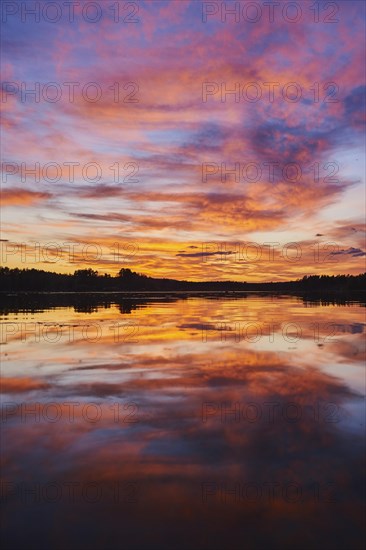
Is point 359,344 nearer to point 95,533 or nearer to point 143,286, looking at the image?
point 95,533

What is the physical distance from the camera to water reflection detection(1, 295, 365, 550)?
16.8 ft

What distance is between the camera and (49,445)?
7453 millimetres

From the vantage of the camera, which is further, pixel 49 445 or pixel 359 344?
pixel 359 344

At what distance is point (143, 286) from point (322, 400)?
187178mm

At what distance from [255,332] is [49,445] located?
632 inches

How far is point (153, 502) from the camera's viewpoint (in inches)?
221

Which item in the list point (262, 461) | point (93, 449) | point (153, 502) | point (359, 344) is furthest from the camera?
point (359, 344)

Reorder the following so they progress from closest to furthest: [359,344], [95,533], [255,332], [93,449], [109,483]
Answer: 1. [95,533]
2. [109,483]
3. [93,449]
4. [359,344]
5. [255,332]

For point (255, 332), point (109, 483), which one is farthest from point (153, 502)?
point (255, 332)

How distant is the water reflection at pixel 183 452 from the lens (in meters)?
5.12

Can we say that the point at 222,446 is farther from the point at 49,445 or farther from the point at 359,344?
the point at 359,344

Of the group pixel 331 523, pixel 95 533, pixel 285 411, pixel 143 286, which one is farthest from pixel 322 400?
pixel 143 286

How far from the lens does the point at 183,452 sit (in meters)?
7.15

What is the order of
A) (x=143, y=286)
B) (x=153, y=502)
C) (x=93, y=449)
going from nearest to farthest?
(x=153, y=502)
(x=93, y=449)
(x=143, y=286)
